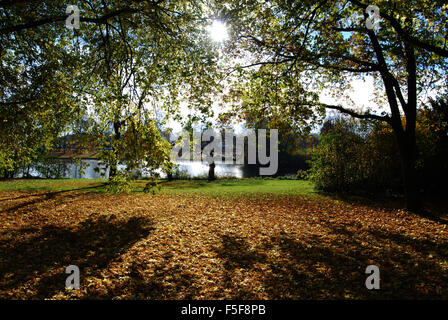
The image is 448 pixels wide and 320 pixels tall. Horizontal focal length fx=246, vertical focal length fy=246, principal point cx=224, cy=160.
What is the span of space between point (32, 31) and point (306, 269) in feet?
39.1

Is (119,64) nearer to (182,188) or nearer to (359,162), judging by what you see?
(182,188)

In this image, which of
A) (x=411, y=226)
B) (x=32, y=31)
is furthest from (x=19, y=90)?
(x=411, y=226)

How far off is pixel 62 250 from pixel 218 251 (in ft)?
13.0

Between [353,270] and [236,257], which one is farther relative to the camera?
[236,257]

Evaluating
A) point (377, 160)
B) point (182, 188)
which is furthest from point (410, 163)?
point (182, 188)

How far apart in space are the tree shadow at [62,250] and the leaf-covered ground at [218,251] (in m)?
0.03

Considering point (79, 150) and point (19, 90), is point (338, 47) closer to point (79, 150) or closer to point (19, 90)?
point (79, 150)

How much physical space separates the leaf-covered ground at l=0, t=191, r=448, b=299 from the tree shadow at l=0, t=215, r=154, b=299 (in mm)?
26

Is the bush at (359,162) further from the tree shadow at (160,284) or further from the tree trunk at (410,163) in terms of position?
the tree shadow at (160,284)

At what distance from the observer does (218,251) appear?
6.35 meters

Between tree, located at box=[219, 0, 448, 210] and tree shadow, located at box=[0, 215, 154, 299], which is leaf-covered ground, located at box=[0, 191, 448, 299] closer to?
tree shadow, located at box=[0, 215, 154, 299]

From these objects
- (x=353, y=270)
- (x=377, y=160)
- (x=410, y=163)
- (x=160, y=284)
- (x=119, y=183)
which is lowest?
(x=160, y=284)

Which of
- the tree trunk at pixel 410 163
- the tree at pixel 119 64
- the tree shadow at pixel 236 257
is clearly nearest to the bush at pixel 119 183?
the tree at pixel 119 64

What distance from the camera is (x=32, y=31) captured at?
9.07m
